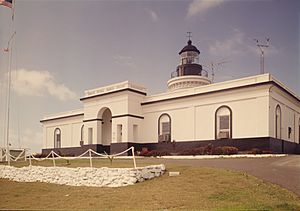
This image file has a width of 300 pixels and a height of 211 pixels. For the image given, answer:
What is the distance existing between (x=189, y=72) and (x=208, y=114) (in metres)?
8.16

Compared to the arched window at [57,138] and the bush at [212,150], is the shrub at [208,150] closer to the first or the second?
the bush at [212,150]

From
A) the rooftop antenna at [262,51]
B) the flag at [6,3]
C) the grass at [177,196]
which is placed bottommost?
the grass at [177,196]

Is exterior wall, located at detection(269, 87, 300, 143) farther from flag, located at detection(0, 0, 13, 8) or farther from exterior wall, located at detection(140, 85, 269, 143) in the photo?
flag, located at detection(0, 0, 13, 8)

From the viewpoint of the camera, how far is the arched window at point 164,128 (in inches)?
1071

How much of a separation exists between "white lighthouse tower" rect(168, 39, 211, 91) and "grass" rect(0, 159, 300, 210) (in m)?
19.7

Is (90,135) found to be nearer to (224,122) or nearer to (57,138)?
(57,138)

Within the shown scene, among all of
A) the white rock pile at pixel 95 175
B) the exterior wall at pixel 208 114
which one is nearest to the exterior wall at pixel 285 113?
the exterior wall at pixel 208 114

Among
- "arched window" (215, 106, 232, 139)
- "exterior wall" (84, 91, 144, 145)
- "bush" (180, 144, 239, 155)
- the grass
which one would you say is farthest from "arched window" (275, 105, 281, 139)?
the grass

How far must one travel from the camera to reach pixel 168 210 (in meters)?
8.06

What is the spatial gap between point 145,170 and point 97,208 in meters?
4.08

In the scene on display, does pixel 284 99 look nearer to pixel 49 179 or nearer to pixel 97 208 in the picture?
pixel 49 179

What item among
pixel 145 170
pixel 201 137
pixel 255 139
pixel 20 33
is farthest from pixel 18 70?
pixel 255 139

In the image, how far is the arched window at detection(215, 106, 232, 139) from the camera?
23.5 m

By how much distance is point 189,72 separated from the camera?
31.9 m
